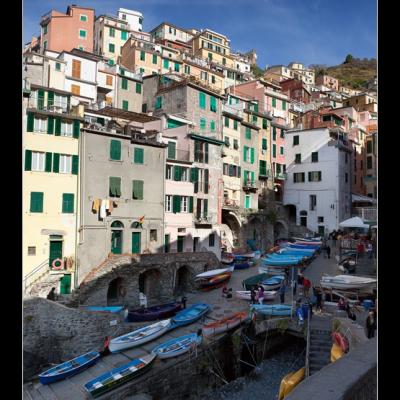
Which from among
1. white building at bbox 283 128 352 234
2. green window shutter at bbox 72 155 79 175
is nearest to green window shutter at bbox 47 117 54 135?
green window shutter at bbox 72 155 79 175

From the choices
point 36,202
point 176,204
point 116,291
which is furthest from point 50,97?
point 116,291

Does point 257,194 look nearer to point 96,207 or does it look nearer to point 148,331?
point 96,207

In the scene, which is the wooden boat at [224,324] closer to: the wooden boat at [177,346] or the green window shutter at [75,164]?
the wooden boat at [177,346]

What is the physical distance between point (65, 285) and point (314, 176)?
32783 millimetres

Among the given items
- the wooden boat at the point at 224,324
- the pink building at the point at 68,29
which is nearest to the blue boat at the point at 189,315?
the wooden boat at the point at 224,324

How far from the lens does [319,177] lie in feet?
151

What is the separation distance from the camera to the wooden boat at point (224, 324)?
61.1ft

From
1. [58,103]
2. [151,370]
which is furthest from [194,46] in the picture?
[151,370]

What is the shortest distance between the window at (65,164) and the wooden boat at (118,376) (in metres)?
13.5

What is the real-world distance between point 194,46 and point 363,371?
7754 cm

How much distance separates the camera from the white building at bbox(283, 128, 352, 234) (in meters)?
44.8

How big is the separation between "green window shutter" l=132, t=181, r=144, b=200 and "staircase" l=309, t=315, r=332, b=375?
15491mm

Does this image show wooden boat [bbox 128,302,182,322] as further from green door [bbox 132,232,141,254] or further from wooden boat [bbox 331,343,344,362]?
wooden boat [bbox 331,343,344,362]

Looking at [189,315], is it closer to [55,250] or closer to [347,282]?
[347,282]
